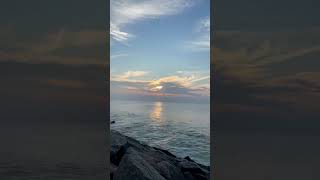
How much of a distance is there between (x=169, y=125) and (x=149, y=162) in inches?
16.7

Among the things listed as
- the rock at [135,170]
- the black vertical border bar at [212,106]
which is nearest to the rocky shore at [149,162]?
the rock at [135,170]

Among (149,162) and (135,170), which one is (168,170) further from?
(135,170)

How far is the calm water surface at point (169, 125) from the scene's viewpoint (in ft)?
11.3

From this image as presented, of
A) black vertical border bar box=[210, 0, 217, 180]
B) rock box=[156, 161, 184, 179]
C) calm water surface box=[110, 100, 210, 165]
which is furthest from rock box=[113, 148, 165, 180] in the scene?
black vertical border bar box=[210, 0, 217, 180]

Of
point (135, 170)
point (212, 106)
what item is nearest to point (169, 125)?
point (135, 170)

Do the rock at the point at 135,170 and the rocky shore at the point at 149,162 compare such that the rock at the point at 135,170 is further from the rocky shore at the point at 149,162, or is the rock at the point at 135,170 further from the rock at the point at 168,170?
the rock at the point at 168,170

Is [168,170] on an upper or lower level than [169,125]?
lower

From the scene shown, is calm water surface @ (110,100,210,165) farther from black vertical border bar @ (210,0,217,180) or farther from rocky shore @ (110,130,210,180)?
black vertical border bar @ (210,0,217,180)

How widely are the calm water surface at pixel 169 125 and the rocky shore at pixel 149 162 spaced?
6 cm

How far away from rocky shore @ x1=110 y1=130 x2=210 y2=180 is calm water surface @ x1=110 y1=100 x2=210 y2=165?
0.21ft

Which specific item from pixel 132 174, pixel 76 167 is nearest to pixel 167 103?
pixel 132 174

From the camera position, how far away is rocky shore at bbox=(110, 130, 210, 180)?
317 cm

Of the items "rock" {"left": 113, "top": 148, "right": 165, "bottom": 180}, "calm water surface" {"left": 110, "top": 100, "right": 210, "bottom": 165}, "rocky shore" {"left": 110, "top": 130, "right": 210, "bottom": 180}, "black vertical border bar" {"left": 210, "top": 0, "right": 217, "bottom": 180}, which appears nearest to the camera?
"black vertical border bar" {"left": 210, "top": 0, "right": 217, "bottom": 180}

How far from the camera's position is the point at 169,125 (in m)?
3.62
